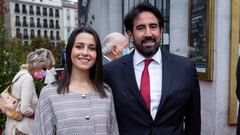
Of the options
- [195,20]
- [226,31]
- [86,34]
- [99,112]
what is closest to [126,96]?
[99,112]

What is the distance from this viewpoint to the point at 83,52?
91.2 inches

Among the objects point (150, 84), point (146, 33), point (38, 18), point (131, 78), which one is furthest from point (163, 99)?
point (38, 18)

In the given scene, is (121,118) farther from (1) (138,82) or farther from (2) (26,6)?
(2) (26,6)

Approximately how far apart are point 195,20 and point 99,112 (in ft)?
12.2

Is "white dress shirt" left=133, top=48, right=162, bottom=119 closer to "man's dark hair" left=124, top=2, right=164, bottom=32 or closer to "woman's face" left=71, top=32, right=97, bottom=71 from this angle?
"man's dark hair" left=124, top=2, right=164, bottom=32

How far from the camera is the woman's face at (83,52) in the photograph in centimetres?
233

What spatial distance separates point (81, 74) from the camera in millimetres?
2404

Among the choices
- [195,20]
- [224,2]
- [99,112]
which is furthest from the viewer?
[195,20]

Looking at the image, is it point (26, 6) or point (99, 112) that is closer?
point (99, 112)

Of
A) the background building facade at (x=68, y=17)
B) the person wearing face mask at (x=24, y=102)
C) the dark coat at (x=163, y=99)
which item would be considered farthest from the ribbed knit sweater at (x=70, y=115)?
the background building facade at (x=68, y=17)

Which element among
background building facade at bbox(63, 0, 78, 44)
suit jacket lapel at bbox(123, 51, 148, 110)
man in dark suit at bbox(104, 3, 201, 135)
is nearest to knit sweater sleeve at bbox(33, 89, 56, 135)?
man in dark suit at bbox(104, 3, 201, 135)

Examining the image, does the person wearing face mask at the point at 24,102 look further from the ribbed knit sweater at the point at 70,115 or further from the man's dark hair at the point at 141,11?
the man's dark hair at the point at 141,11

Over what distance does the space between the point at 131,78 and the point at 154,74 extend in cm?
17

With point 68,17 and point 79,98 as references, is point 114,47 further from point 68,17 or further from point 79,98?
point 68,17
